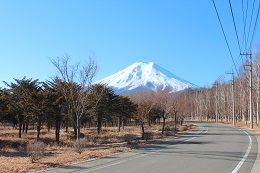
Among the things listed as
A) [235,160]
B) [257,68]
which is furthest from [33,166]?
[257,68]

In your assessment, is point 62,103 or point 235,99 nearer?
point 62,103

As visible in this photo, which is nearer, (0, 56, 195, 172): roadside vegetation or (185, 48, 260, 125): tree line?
(0, 56, 195, 172): roadside vegetation

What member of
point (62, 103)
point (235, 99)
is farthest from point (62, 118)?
point (235, 99)

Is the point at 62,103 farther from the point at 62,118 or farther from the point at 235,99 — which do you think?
the point at 235,99

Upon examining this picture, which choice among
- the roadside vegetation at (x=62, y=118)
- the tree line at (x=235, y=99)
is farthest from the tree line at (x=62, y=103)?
the tree line at (x=235, y=99)

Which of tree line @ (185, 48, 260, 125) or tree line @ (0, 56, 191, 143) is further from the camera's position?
tree line @ (185, 48, 260, 125)

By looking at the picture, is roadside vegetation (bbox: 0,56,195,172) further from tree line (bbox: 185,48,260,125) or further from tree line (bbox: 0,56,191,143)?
tree line (bbox: 185,48,260,125)

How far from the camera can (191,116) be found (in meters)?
131

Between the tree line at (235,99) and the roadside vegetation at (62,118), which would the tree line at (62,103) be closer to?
the roadside vegetation at (62,118)

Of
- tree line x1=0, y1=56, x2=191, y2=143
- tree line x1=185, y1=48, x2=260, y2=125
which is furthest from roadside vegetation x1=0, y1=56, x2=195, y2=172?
tree line x1=185, y1=48, x2=260, y2=125

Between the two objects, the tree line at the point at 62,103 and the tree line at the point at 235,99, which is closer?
the tree line at the point at 62,103

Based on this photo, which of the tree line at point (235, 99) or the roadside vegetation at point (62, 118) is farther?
the tree line at point (235, 99)

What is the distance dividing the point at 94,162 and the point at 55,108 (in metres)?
21.6

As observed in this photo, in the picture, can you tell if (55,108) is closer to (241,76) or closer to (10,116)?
(10,116)
